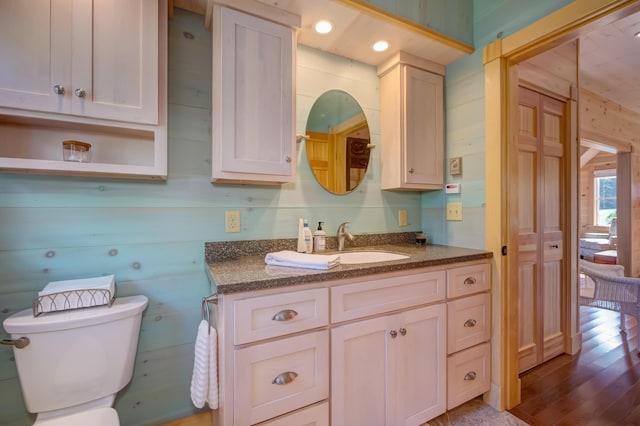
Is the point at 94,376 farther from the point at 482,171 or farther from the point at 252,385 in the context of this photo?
the point at 482,171

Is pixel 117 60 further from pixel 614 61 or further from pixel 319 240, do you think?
pixel 614 61

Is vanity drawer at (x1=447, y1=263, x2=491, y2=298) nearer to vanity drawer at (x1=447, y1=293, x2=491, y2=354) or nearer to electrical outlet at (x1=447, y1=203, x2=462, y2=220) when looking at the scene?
vanity drawer at (x1=447, y1=293, x2=491, y2=354)

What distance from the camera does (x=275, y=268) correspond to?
4.06 ft

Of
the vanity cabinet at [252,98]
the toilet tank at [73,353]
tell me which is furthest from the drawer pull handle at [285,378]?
the vanity cabinet at [252,98]

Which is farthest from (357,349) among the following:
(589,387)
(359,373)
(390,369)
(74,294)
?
(589,387)

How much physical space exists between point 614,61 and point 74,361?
15.1ft

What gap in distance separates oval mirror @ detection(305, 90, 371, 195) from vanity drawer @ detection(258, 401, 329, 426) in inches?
46.2

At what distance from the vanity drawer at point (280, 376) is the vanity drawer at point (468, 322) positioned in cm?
78

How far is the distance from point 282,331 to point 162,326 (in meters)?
0.75

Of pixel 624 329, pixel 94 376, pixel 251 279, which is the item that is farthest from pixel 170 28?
pixel 624 329

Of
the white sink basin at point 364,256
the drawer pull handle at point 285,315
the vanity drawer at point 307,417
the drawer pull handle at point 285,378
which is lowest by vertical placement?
the vanity drawer at point 307,417

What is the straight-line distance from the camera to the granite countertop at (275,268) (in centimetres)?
102

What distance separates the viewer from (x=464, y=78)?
1878mm

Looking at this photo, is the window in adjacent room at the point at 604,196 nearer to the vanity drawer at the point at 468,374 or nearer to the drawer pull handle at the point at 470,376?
the vanity drawer at the point at 468,374
